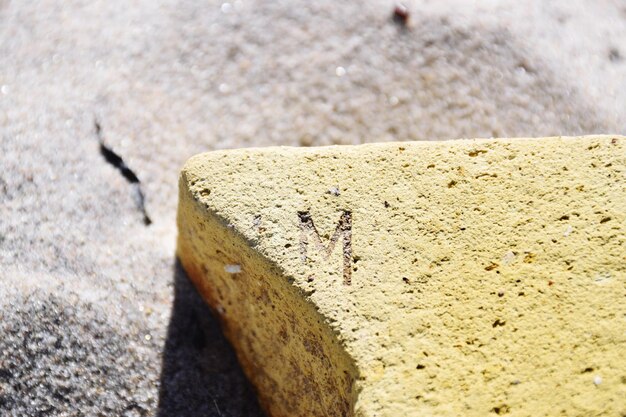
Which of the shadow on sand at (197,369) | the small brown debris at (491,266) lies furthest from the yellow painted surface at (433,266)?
the shadow on sand at (197,369)

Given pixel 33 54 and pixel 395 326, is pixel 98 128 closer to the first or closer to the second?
pixel 33 54

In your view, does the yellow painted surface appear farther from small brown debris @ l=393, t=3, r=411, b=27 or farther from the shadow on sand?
small brown debris @ l=393, t=3, r=411, b=27

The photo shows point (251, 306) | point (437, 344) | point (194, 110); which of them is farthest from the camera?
point (194, 110)

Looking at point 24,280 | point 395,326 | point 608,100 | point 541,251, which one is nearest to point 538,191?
point 541,251

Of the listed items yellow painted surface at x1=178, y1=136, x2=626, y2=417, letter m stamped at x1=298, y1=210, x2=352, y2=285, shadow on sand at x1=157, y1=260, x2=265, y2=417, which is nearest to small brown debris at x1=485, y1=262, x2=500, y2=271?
yellow painted surface at x1=178, y1=136, x2=626, y2=417

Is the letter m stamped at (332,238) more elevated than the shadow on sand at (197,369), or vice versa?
the letter m stamped at (332,238)

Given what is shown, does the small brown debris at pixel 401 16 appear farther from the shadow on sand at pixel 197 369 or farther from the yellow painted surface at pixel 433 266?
the shadow on sand at pixel 197 369
